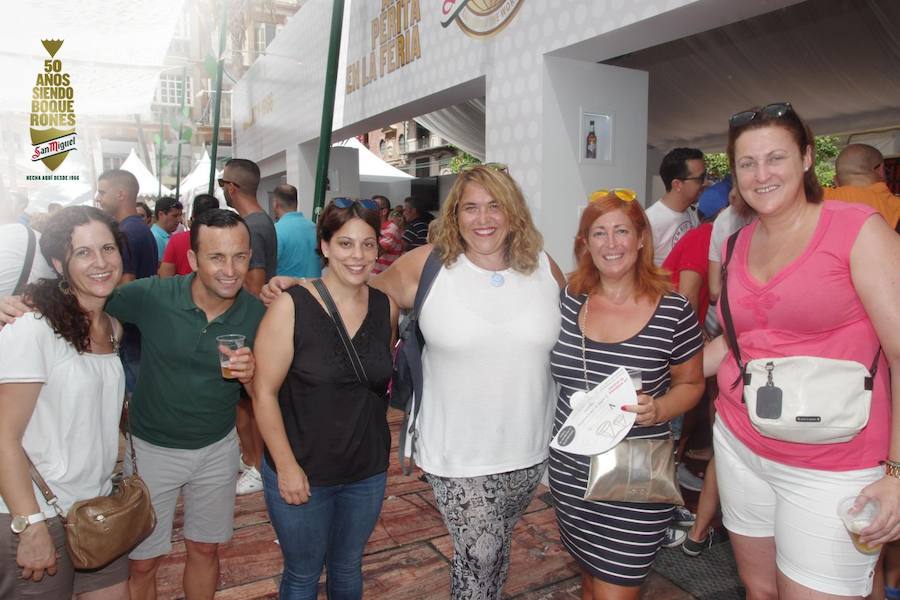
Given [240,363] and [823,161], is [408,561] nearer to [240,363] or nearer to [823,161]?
[240,363]

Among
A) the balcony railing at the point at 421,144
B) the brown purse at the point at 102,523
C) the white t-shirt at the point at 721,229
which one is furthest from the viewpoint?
the balcony railing at the point at 421,144

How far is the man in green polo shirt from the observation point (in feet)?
7.26

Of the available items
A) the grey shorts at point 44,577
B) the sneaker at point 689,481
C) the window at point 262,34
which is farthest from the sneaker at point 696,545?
the window at point 262,34

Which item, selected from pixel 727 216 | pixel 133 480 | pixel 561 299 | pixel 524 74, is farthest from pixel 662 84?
pixel 133 480

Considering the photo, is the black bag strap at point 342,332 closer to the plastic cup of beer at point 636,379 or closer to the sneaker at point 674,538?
the plastic cup of beer at point 636,379

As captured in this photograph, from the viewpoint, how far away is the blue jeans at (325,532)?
2.10 m

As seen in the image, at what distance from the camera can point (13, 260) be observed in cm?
221

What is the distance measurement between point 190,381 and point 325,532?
734 millimetres

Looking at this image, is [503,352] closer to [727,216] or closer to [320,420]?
[320,420]

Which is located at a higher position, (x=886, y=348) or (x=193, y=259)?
(x=193, y=259)

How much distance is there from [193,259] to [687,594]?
2767 mm

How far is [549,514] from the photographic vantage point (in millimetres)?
3895

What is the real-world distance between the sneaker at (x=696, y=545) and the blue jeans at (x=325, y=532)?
1985 millimetres

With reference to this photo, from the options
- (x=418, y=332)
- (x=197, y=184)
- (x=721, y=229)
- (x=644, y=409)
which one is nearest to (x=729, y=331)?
(x=644, y=409)
